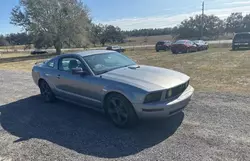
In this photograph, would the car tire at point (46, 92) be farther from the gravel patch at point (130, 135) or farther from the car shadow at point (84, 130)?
the gravel patch at point (130, 135)

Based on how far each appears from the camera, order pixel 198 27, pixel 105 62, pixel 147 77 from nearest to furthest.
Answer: pixel 147 77 < pixel 105 62 < pixel 198 27

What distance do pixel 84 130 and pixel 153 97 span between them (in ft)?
4.88

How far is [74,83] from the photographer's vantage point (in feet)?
17.0

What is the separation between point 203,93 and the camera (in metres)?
6.32

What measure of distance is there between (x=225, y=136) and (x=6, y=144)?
3715 millimetres

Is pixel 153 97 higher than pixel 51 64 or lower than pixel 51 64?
lower

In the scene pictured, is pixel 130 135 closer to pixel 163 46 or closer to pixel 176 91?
pixel 176 91

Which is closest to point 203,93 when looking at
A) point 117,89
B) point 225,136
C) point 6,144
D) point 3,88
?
point 225,136

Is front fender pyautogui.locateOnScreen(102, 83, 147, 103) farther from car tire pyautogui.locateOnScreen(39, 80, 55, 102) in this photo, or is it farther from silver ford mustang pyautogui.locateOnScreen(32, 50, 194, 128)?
car tire pyautogui.locateOnScreen(39, 80, 55, 102)

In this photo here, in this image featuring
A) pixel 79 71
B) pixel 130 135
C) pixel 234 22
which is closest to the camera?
pixel 130 135

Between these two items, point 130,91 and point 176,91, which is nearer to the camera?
point 130,91

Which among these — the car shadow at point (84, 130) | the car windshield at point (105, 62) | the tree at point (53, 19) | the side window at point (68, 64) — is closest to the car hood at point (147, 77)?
the car windshield at point (105, 62)

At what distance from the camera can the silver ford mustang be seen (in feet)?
12.9

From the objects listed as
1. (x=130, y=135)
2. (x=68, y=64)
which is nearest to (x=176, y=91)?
(x=130, y=135)
